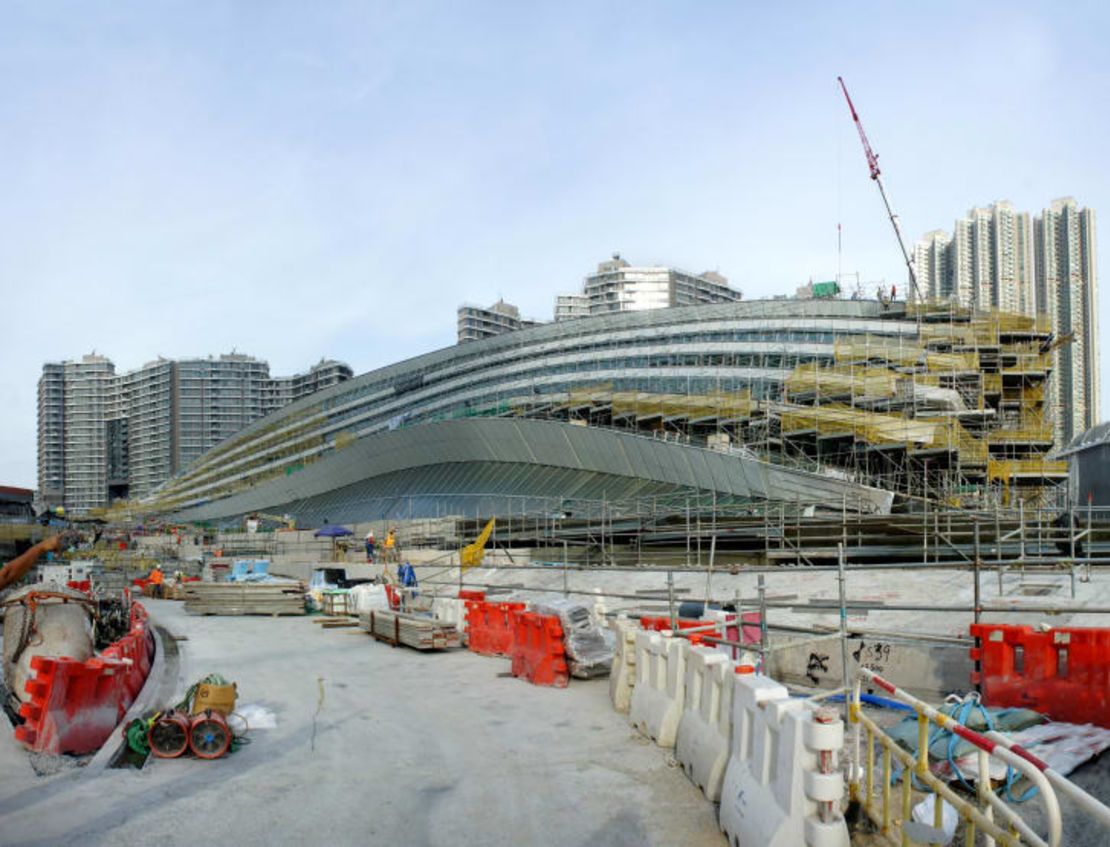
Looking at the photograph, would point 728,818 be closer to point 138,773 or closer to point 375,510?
point 138,773

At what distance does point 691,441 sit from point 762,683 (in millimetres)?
38902

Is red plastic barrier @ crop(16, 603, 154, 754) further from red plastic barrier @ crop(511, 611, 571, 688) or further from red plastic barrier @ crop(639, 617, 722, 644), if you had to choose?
red plastic barrier @ crop(639, 617, 722, 644)

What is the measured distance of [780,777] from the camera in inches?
244

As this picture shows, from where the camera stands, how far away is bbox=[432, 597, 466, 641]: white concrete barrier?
66.5 feet

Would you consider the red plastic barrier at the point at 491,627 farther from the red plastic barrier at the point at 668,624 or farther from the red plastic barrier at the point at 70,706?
the red plastic barrier at the point at 70,706

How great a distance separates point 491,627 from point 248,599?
599 inches

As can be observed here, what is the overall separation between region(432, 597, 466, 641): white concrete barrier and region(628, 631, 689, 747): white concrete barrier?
378 inches

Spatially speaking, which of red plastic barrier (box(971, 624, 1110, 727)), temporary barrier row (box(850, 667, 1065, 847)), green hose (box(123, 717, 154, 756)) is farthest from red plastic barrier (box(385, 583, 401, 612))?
temporary barrier row (box(850, 667, 1065, 847))

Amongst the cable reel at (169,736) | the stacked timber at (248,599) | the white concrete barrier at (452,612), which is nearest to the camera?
the cable reel at (169,736)

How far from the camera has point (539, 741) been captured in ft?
34.4

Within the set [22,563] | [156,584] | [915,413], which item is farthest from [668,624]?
[156,584]

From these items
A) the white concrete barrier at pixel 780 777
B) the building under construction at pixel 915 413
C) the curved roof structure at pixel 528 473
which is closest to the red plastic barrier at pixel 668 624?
the white concrete barrier at pixel 780 777

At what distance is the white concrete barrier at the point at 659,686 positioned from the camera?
9.61m

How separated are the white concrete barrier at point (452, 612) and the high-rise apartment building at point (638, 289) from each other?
12694 centimetres
